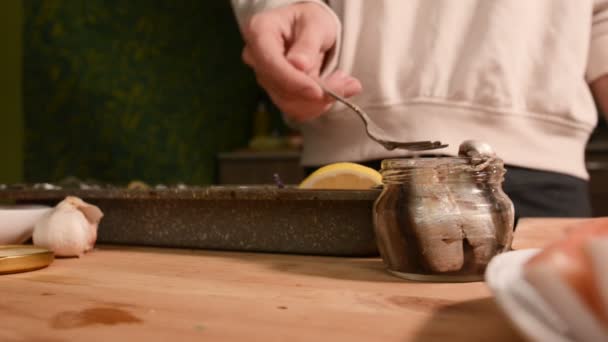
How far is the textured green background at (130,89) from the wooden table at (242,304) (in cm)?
155

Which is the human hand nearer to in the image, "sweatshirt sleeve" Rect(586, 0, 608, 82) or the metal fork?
the metal fork

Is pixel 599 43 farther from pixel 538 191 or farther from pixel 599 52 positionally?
pixel 538 191

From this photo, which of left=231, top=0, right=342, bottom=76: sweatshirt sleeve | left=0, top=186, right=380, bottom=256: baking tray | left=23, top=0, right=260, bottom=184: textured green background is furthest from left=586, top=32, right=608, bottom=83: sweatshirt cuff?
left=23, top=0, right=260, bottom=184: textured green background

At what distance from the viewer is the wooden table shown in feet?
1.04

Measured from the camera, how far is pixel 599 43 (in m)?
1.03

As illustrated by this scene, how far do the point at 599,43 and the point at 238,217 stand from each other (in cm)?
77

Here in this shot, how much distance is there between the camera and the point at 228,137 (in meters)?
3.19

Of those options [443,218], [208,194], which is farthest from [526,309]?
[208,194]

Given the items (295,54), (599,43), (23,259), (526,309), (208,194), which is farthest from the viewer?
(599,43)

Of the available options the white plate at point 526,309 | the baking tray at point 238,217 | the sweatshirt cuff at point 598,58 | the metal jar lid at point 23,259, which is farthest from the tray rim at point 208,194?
the sweatshirt cuff at point 598,58

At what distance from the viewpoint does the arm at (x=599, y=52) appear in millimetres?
1029

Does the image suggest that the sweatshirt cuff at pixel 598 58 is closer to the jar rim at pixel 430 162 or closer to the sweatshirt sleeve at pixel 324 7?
the sweatshirt sleeve at pixel 324 7

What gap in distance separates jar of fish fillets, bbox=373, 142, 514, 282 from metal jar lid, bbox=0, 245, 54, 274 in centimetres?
32

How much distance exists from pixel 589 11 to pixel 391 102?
0.39 metres
